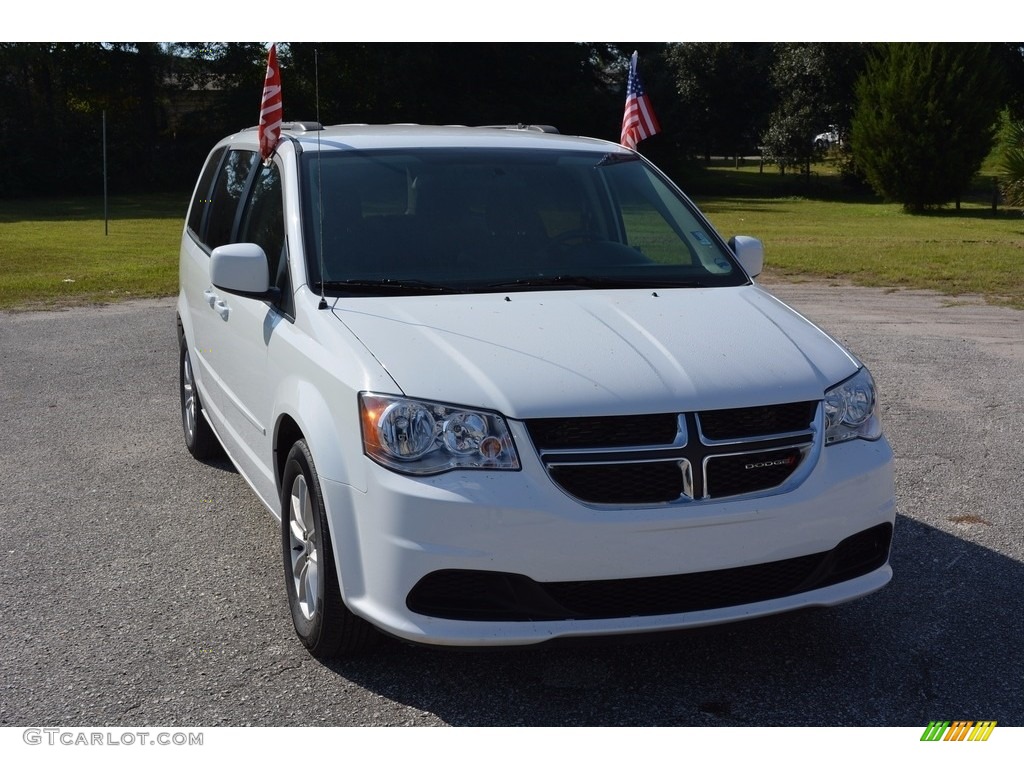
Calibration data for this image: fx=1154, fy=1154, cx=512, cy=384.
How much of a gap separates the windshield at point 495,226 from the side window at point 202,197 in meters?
1.75

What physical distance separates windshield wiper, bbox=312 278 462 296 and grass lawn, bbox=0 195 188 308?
1037 centimetres

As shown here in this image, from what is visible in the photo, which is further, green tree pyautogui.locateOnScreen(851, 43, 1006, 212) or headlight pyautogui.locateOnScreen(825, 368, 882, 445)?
green tree pyautogui.locateOnScreen(851, 43, 1006, 212)

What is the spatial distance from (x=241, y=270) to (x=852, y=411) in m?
2.25

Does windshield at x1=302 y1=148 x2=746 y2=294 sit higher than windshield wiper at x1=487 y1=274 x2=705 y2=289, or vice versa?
windshield at x1=302 y1=148 x2=746 y2=294

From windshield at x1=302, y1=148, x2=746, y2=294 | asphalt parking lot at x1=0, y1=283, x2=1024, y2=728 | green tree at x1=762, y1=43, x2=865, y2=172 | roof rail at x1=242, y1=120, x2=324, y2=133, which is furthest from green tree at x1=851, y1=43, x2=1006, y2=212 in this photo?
roof rail at x1=242, y1=120, x2=324, y2=133

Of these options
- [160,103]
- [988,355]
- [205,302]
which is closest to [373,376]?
[205,302]

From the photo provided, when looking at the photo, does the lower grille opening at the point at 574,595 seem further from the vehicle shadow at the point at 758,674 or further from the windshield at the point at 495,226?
the windshield at the point at 495,226

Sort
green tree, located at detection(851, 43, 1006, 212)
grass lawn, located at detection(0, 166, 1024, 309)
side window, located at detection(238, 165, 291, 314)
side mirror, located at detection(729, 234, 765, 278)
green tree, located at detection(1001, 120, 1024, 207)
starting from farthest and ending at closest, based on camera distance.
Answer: green tree, located at detection(851, 43, 1006, 212) < green tree, located at detection(1001, 120, 1024, 207) < grass lawn, located at detection(0, 166, 1024, 309) < side mirror, located at detection(729, 234, 765, 278) < side window, located at detection(238, 165, 291, 314)

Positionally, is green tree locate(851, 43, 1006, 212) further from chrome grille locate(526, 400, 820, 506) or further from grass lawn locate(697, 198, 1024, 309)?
chrome grille locate(526, 400, 820, 506)

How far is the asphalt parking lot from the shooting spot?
142 inches

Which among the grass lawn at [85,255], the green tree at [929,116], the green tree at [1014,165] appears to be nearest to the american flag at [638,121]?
the grass lawn at [85,255]

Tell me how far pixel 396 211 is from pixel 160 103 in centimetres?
4693

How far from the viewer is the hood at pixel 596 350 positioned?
3.48 m
